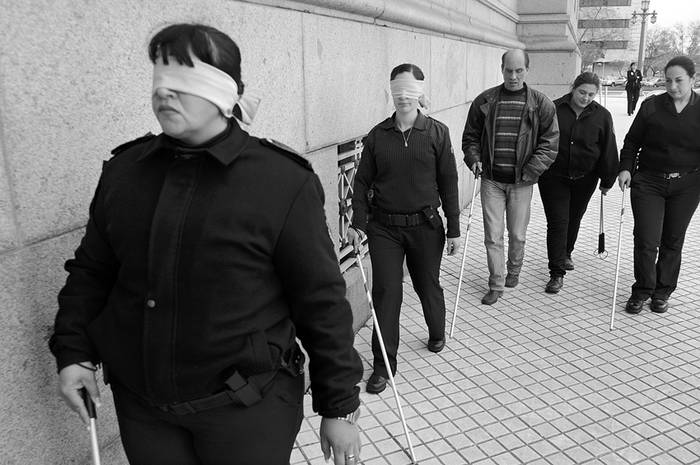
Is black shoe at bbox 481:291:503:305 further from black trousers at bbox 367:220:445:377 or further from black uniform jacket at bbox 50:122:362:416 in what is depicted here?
black uniform jacket at bbox 50:122:362:416

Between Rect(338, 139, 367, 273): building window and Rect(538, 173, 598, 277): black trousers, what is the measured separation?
1.97m

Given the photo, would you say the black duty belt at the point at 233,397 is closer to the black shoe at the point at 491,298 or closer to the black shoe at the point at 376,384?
the black shoe at the point at 376,384

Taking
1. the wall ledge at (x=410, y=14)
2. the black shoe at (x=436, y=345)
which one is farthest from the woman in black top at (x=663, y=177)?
the wall ledge at (x=410, y=14)

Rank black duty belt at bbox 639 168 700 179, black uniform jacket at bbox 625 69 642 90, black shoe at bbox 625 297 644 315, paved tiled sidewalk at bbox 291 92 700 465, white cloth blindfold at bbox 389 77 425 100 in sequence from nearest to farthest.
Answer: paved tiled sidewalk at bbox 291 92 700 465, white cloth blindfold at bbox 389 77 425 100, black duty belt at bbox 639 168 700 179, black shoe at bbox 625 297 644 315, black uniform jacket at bbox 625 69 642 90

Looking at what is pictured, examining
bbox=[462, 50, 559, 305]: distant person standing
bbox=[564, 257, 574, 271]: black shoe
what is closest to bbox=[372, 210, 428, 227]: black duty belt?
bbox=[462, 50, 559, 305]: distant person standing

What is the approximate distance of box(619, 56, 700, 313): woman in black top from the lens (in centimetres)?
498

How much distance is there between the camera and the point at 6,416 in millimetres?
2006

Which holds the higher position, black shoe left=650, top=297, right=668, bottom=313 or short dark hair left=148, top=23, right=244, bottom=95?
short dark hair left=148, top=23, right=244, bottom=95

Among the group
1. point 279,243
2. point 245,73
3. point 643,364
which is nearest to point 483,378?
point 643,364

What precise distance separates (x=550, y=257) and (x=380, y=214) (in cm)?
251

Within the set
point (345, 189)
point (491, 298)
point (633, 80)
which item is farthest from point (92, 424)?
point (633, 80)

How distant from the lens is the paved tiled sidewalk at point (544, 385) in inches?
136

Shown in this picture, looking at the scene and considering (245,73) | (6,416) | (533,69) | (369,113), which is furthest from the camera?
(533,69)

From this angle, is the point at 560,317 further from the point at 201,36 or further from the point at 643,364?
the point at 201,36
